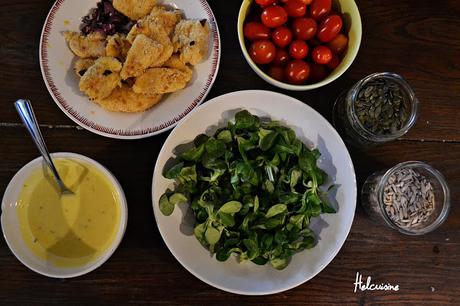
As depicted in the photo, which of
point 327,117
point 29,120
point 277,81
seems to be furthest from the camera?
point 327,117

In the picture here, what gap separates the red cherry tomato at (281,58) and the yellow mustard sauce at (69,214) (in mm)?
538

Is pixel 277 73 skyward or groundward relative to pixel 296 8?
groundward

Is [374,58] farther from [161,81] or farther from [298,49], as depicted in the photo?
[161,81]

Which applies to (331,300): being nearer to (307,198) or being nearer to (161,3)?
(307,198)

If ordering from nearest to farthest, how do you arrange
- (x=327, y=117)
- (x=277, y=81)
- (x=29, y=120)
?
(x=29, y=120)
(x=277, y=81)
(x=327, y=117)

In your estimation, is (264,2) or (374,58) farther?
(374,58)

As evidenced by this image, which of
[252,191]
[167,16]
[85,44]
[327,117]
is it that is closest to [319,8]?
[327,117]

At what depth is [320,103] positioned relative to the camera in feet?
4.57

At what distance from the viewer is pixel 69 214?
125cm

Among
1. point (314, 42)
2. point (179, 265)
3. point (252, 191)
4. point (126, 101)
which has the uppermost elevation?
point (314, 42)

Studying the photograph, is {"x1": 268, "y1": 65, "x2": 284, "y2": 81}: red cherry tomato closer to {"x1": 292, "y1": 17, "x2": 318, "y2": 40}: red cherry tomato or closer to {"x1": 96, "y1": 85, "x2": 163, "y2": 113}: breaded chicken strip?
{"x1": 292, "y1": 17, "x2": 318, "y2": 40}: red cherry tomato

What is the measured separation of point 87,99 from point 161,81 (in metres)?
0.20

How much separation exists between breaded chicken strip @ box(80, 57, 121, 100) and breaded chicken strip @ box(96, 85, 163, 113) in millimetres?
15

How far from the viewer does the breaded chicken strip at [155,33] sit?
51.4 inches
